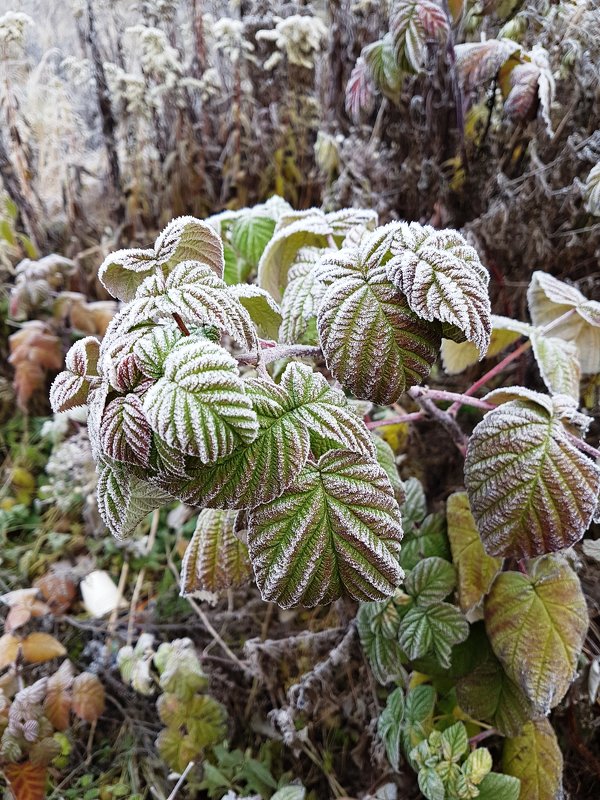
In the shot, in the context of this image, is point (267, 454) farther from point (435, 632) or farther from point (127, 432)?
point (435, 632)

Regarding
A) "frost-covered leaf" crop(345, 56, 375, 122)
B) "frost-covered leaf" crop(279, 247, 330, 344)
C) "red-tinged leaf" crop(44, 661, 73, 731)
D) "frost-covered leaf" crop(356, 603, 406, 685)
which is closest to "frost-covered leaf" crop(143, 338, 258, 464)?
"frost-covered leaf" crop(279, 247, 330, 344)

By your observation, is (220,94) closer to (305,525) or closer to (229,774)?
(305,525)

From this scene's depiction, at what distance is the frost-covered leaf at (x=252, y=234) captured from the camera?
3.11 ft

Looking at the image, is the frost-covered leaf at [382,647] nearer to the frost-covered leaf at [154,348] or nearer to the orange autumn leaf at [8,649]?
the frost-covered leaf at [154,348]

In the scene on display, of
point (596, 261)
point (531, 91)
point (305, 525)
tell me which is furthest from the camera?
point (596, 261)

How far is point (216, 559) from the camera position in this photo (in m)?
0.77

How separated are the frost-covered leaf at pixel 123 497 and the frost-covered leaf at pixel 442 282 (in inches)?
12.4

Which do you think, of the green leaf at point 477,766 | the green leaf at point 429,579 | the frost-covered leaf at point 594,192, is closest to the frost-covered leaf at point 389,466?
the green leaf at point 429,579

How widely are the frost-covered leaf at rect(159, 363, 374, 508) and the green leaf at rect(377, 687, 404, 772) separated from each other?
0.51m

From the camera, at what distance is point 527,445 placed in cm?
65

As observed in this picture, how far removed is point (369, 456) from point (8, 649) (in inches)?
36.0

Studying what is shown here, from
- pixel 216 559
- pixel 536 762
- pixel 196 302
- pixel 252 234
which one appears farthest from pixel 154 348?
pixel 536 762

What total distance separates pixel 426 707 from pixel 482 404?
0.45m

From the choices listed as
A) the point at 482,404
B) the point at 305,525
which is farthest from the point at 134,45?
the point at 305,525
